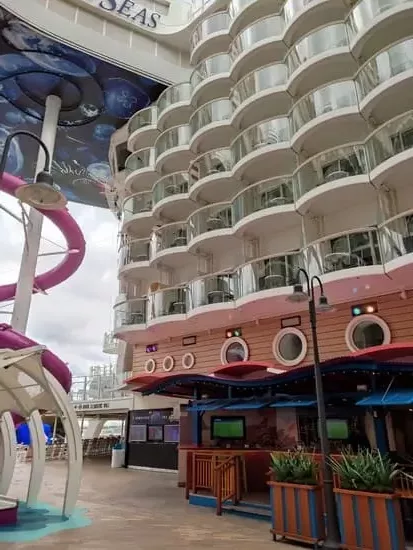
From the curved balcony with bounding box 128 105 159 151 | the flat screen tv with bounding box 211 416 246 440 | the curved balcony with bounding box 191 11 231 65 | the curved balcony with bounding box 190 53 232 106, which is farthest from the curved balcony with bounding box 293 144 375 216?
the curved balcony with bounding box 128 105 159 151

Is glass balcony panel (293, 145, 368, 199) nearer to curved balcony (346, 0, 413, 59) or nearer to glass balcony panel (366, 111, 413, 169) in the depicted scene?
glass balcony panel (366, 111, 413, 169)

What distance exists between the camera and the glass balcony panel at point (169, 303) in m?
18.3

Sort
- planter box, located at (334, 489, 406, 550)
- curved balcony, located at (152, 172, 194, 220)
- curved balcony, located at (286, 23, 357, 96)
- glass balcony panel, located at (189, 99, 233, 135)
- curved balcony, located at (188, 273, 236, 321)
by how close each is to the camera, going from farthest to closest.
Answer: curved balcony, located at (152, 172, 194, 220)
glass balcony panel, located at (189, 99, 233, 135)
curved balcony, located at (188, 273, 236, 321)
curved balcony, located at (286, 23, 357, 96)
planter box, located at (334, 489, 406, 550)

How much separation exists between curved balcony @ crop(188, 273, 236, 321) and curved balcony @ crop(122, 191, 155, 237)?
21.6 ft

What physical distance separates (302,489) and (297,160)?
Result: 12.8m

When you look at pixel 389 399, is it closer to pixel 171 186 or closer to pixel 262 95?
pixel 262 95

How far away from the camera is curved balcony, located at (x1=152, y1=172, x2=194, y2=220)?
20.8 m

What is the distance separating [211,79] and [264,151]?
6.54m

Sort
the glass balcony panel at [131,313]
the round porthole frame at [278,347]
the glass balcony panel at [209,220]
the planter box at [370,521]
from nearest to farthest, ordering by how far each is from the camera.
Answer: the planter box at [370,521]
the round porthole frame at [278,347]
the glass balcony panel at [209,220]
the glass balcony panel at [131,313]

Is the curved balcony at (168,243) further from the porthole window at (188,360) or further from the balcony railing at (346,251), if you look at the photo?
the balcony railing at (346,251)

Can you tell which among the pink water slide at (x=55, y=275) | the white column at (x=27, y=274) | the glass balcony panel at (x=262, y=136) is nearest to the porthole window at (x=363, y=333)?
the glass balcony panel at (x=262, y=136)

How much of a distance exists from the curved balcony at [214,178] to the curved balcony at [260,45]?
14.1ft

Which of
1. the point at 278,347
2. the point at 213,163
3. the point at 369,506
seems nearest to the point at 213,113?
the point at 213,163

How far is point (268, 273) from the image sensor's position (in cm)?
1507
